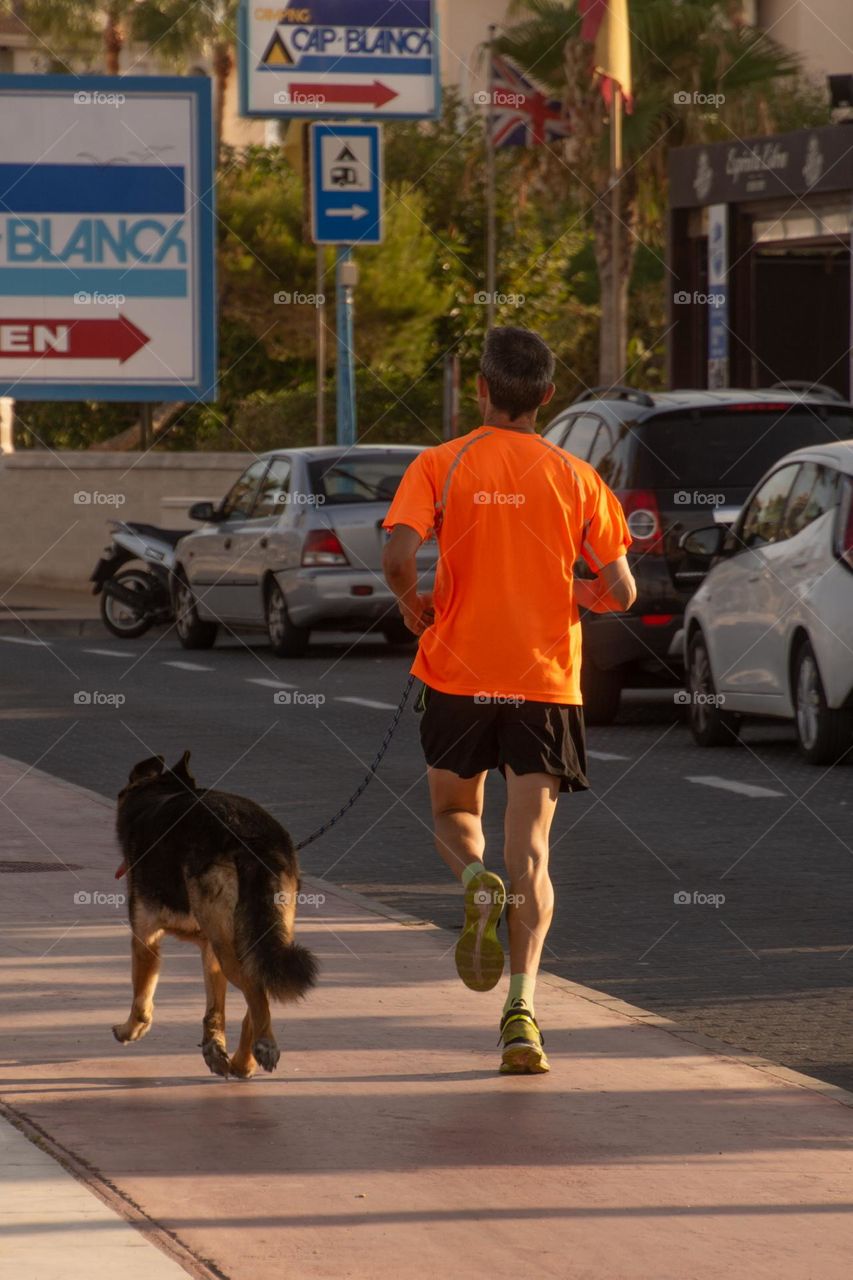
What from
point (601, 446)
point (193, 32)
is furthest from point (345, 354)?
point (193, 32)

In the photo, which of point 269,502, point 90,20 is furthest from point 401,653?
point 90,20

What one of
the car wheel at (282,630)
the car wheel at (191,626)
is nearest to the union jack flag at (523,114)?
the car wheel at (191,626)

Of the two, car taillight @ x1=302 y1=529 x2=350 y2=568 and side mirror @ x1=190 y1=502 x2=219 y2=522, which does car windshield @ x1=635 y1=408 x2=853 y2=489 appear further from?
side mirror @ x1=190 y1=502 x2=219 y2=522

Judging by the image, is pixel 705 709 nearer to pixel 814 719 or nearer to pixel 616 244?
pixel 814 719

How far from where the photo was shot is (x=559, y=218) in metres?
52.7

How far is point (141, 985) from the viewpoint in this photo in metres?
6.39

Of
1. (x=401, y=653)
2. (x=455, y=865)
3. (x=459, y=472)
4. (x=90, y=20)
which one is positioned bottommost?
(x=401, y=653)

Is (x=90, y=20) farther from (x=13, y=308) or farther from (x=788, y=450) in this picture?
(x=788, y=450)

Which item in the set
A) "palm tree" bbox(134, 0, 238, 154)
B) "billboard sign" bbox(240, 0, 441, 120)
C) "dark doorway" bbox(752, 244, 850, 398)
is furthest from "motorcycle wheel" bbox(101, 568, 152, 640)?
"palm tree" bbox(134, 0, 238, 154)

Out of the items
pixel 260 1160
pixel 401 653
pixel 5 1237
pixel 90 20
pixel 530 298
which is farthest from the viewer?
pixel 90 20

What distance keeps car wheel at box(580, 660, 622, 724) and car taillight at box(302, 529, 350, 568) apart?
18.0 feet

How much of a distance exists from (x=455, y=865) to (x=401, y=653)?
14667mm

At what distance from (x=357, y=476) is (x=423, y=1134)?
1536 centimetres

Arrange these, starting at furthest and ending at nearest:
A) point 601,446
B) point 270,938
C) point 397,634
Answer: point 397,634 → point 601,446 → point 270,938
